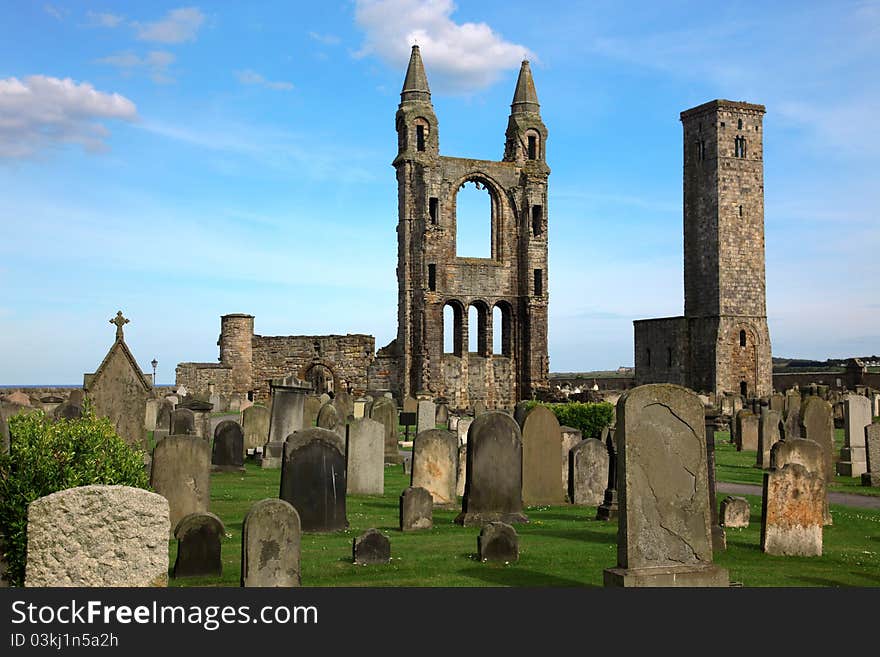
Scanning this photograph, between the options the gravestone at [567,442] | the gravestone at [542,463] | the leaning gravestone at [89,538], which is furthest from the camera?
the gravestone at [567,442]

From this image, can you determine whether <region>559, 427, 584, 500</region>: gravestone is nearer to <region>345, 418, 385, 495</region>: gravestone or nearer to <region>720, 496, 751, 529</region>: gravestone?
<region>345, 418, 385, 495</region>: gravestone

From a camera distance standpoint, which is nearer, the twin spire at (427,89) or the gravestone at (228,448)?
the gravestone at (228,448)

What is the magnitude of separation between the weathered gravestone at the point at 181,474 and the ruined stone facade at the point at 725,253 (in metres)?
39.0

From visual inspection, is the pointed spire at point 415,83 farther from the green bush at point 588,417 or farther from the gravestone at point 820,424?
the gravestone at point 820,424

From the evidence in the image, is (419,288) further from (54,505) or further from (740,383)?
(54,505)

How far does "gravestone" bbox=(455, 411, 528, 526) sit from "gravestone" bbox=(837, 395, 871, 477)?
942cm

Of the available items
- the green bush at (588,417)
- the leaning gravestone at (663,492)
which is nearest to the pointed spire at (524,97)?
the green bush at (588,417)

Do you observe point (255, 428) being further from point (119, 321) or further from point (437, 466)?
point (437, 466)

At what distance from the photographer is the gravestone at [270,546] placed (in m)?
8.12

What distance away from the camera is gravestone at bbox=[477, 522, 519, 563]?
995cm

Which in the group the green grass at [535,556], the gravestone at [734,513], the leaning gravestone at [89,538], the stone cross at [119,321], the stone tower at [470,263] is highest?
the stone tower at [470,263]

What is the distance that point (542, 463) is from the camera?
14.4 meters

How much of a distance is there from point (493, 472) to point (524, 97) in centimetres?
3549

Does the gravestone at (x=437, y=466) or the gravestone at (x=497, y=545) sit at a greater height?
the gravestone at (x=437, y=466)
